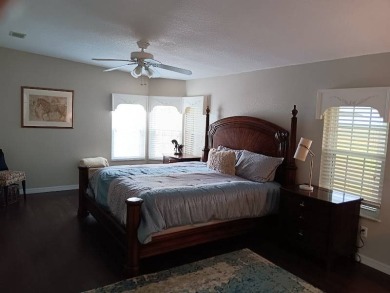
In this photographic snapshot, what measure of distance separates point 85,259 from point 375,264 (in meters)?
3.12

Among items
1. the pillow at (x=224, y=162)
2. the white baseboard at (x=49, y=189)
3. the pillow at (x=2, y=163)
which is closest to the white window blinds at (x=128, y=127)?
the white baseboard at (x=49, y=189)

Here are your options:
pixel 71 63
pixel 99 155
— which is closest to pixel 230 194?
pixel 99 155

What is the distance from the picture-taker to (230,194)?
343cm

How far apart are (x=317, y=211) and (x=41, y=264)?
9.64 ft

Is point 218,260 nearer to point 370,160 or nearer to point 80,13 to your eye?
point 370,160

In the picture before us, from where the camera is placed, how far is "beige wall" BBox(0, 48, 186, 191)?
5219 mm

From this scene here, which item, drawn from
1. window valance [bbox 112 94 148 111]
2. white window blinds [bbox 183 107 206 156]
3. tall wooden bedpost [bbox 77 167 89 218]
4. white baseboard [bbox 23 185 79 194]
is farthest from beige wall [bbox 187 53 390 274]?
white baseboard [bbox 23 185 79 194]

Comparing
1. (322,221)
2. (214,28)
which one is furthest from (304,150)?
(214,28)

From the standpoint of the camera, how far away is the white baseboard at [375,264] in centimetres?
308

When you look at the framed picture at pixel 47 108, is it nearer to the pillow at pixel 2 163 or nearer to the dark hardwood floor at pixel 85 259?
the pillow at pixel 2 163

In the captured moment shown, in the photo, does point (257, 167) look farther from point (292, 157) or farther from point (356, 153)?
point (356, 153)

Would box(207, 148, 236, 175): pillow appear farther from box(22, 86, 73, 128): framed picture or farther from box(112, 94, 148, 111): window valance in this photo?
box(22, 86, 73, 128): framed picture

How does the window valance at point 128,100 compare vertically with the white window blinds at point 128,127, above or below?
above

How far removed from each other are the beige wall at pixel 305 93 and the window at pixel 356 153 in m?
0.10
